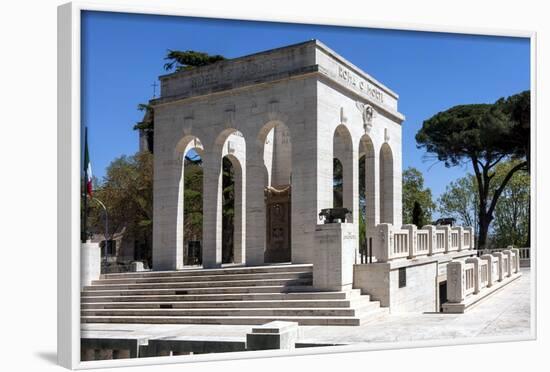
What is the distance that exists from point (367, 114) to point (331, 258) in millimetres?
7813

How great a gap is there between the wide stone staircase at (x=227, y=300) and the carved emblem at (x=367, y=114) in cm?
653

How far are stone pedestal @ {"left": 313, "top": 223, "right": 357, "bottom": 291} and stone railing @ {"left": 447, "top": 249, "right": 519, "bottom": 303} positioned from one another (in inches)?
107

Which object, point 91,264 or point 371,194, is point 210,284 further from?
point 371,194

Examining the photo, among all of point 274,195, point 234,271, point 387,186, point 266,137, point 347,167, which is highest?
point 266,137

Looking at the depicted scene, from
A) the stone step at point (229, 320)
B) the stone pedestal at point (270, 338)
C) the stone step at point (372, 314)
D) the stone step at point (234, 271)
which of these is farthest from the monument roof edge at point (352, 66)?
the stone pedestal at point (270, 338)

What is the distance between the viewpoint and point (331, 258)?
18.6 m

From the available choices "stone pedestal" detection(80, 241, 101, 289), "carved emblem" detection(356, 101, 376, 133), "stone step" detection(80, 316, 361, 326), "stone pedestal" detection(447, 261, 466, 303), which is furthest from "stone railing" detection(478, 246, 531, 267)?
"stone pedestal" detection(80, 241, 101, 289)

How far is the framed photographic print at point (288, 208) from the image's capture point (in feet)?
42.8

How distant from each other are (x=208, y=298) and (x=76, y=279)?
26.0 feet

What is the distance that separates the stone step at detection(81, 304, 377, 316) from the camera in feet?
57.6

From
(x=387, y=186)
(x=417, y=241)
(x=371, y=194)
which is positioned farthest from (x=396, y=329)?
(x=387, y=186)

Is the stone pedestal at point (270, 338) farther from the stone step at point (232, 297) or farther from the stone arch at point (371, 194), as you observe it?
the stone arch at point (371, 194)

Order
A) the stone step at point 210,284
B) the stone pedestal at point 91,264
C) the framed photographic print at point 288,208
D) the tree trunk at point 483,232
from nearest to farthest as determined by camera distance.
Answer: the framed photographic print at point 288,208
the stone step at point 210,284
the stone pedestal at point 91,264
the tree trunk at point 483,232

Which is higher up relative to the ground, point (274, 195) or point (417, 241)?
point (274, 195)
